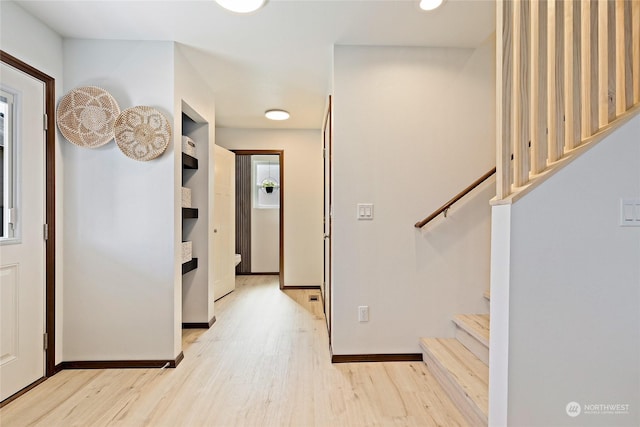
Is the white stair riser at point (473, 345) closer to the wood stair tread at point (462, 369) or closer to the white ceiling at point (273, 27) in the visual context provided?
the wood stair tread at point (462, 369)

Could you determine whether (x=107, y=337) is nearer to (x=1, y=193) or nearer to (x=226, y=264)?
(x=1, y=193)

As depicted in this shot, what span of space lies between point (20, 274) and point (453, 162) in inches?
116

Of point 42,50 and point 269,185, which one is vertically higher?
point 42,50

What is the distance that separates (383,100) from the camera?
2512 mm

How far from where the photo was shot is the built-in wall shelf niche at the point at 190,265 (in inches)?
115

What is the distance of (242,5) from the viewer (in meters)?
1.97

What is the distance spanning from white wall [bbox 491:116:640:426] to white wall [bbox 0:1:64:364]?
2736mm

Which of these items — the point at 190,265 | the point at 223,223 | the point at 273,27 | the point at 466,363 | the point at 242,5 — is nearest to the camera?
the point at 242,5

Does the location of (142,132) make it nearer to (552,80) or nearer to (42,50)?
(42,50)

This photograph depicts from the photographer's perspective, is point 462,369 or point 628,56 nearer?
point 628,56

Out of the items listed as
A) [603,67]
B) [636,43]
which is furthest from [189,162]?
[636,43]

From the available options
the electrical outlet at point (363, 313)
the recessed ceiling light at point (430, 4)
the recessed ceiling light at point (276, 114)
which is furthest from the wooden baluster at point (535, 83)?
the recessed ceiling light at point (276, 114)

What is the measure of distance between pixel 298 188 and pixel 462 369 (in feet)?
11.1

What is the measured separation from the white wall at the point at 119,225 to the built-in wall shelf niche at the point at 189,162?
1.53 ft
